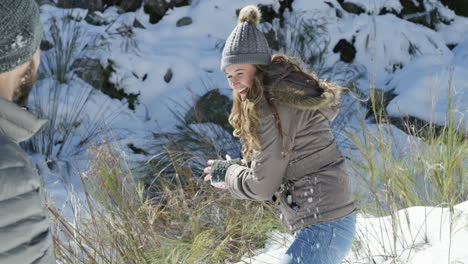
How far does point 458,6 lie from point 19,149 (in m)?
6.21

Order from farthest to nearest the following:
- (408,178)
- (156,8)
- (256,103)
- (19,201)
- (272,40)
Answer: (156,8)
(272,40)
(408,178)
(256,103)
(19,201)

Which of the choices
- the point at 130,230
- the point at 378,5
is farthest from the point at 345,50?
the point at 130,230

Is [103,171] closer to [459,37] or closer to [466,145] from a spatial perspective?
[466,145]

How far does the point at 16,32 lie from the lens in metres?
1.04

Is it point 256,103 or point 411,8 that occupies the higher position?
point 256,103

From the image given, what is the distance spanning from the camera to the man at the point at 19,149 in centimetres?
90

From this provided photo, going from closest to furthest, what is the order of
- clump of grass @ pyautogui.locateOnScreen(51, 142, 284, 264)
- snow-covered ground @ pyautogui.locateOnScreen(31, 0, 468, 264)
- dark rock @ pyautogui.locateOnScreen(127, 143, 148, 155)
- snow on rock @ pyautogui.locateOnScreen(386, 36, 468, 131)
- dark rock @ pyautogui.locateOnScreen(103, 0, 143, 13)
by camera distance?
clump of grass @ pyautogui.locateOnScreen(51, 142, 284, 264), dark rock @ pyautogui.locateOnScreen(127, 143, 148, 155), snow on rock @ pyautogui.locateOnScreen(386, 36, 468, 131), snow-covered ground @ pyautogui.locateOnScreen(31, 0, 468, 264), dark rock @ pyautogui.locateOnScreen(103, 0, 143, 13)

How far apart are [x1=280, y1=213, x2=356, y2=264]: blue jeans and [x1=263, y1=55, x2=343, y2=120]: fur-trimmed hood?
0.37m

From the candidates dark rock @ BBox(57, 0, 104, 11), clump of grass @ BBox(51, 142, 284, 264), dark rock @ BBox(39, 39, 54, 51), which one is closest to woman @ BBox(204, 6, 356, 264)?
clump of grass @ BBox(51, 142, 284, 264)

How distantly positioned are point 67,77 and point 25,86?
15.1ft

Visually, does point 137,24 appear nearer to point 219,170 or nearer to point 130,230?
→ point 130,230

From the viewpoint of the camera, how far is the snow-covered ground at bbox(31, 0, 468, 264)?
16.9 ft

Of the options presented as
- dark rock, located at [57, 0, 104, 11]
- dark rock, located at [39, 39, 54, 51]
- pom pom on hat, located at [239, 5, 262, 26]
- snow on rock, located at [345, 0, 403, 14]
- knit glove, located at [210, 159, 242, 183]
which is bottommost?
dark rock, located at [39, 39, 54, 51]

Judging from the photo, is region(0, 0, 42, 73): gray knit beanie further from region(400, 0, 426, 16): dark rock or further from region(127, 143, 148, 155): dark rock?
region(400, 0, 426, 16): dark rock
